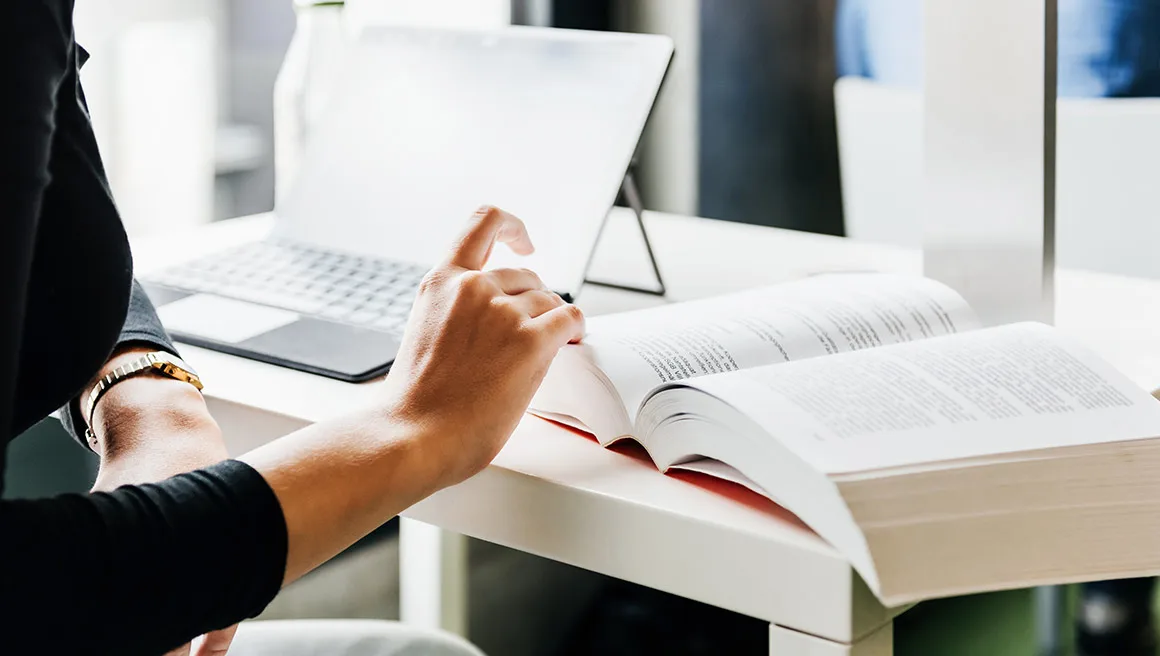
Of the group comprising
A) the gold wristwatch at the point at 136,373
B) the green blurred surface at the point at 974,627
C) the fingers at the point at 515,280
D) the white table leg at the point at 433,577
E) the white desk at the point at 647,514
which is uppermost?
the fingers at the point at 515,280

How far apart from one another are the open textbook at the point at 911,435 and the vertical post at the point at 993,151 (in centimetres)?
12

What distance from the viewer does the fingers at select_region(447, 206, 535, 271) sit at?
2.26 feet

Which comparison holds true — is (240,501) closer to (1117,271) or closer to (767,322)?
(767,322)

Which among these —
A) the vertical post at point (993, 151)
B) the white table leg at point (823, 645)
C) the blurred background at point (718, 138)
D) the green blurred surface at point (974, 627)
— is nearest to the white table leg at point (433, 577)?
the blurred background at point (718, 138)

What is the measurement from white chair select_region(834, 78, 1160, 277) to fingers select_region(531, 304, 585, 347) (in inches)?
33.0

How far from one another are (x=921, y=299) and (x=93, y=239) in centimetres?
47

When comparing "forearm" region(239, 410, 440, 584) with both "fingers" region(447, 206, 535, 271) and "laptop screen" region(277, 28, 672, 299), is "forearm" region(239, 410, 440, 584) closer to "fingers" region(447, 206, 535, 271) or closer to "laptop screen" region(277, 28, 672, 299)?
"fingers" region(447, 206, 535, 271)

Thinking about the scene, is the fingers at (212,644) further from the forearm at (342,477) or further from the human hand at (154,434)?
the forearm at (342,477)

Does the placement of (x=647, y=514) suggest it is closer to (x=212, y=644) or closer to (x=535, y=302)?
(x=535, y=302)

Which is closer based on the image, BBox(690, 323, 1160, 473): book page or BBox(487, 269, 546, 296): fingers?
BBox(690, 323, 1160, 473): book page

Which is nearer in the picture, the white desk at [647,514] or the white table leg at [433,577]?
the white desk at [647,514]

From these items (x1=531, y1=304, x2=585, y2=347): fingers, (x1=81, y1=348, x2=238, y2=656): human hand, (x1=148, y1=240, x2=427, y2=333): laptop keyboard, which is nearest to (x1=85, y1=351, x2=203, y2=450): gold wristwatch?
(x1=81, y1=348, x2=238, y2=656): human hand

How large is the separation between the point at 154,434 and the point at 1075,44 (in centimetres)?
124

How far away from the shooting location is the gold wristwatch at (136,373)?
2.45 feet
